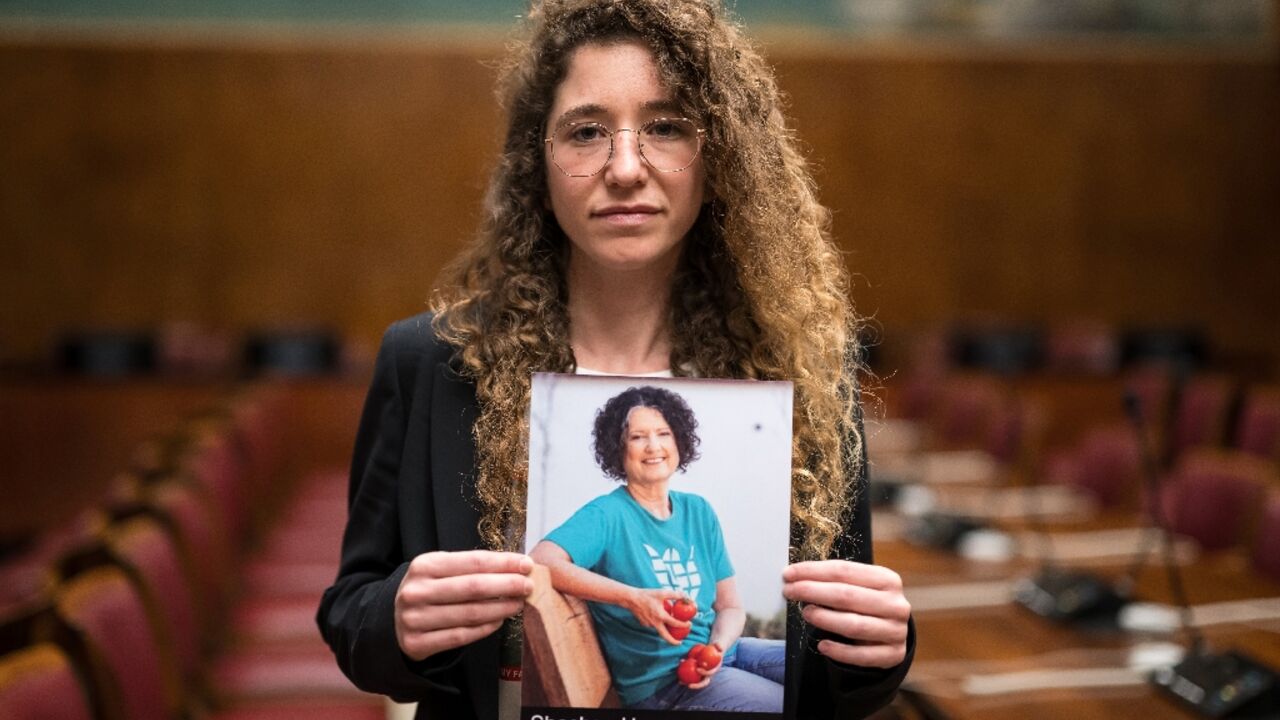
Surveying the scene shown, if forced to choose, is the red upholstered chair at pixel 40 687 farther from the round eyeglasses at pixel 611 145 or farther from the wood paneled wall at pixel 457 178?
the wood paneled wall at pixel 457 178

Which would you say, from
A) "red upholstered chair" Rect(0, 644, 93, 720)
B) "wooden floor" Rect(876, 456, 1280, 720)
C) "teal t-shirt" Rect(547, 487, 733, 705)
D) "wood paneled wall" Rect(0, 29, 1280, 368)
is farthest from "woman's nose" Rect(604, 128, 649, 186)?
"wood paneled wall" Rect(0, 29, 1280, 368)

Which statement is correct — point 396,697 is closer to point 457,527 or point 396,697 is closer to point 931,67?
point 457,527

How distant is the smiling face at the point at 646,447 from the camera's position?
1358 mm

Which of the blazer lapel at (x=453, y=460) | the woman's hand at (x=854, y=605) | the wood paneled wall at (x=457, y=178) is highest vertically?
the wood paneled wall at (x=457, y=178)

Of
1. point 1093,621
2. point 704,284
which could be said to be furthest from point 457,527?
point 1093,621

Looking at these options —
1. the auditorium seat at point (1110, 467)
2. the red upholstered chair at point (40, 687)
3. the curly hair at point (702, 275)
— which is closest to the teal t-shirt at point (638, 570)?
the curly hair at point (702, 275)

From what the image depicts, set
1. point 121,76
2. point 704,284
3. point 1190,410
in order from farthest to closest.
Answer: point 121,76, point 1190,410, point 704,284

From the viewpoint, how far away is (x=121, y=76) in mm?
11062

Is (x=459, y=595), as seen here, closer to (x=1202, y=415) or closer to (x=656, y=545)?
(x=656, y=545)

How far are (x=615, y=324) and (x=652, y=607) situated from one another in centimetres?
36

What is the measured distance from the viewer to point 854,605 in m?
1.35

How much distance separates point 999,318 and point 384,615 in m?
11.0

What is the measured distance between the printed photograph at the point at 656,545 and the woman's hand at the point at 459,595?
0.03 m

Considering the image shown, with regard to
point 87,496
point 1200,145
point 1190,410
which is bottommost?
point 87,496
